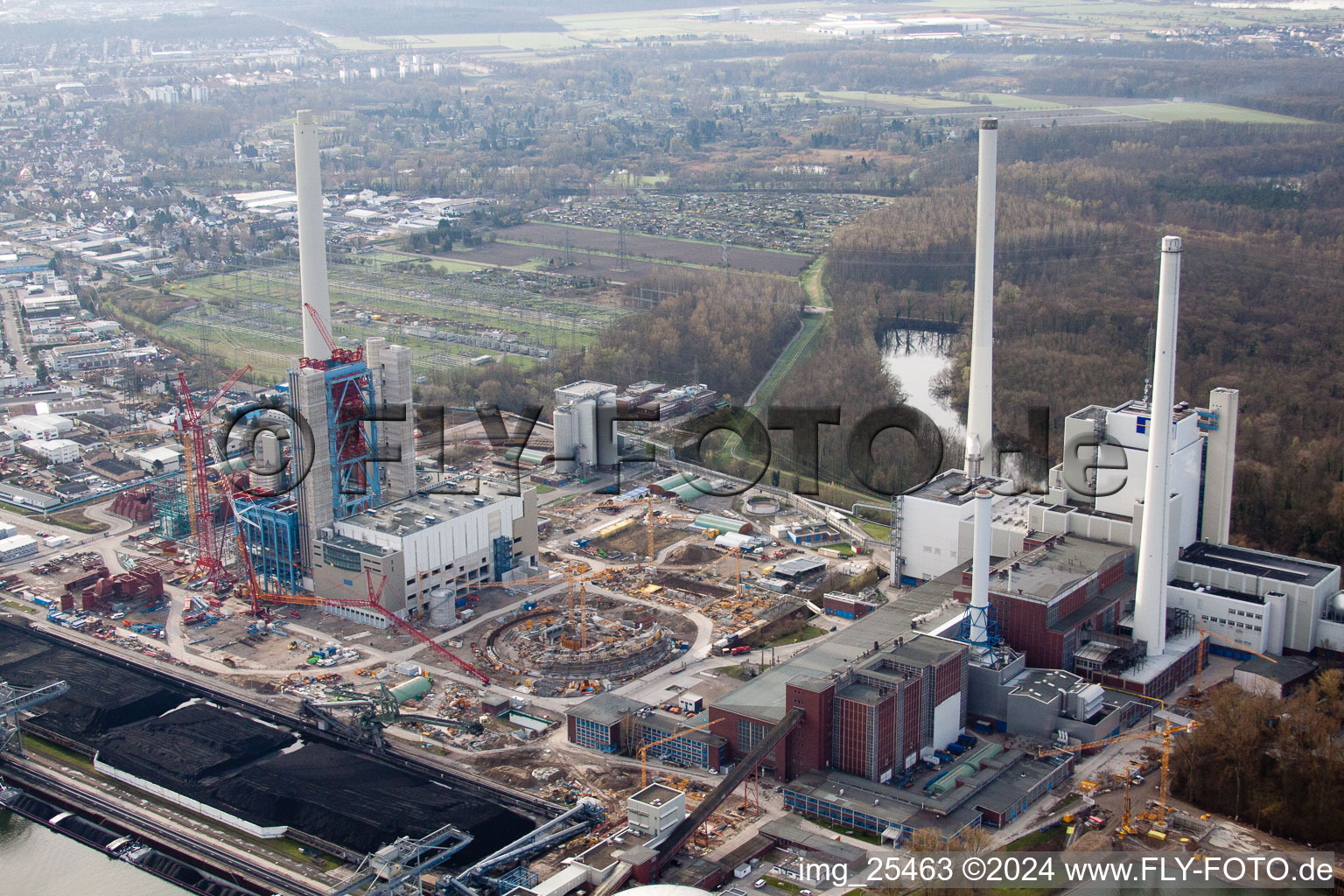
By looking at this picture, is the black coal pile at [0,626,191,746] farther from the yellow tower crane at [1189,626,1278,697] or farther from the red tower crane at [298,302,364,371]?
the yellow tower crane at [1189,626,1278,697]

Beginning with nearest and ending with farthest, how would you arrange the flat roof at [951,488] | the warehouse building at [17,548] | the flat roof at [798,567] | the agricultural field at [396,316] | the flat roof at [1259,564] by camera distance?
the flat roof at [1259,564], the flat roof at [951,488], the flat roof at [798,567], the warehouse building at [17,548], the agricultural field at [396,316]

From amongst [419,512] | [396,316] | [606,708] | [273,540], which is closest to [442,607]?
[419,512]

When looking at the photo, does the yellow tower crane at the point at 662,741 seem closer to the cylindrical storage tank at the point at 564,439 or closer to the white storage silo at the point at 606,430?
the cylindrical storage tank at the point at 564,439

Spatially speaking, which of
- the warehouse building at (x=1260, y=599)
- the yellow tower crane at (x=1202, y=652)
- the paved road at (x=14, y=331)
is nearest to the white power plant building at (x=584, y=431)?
the warehouse building at (x=1260, y=599)

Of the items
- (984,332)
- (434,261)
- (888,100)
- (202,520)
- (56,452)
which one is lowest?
(56,452)

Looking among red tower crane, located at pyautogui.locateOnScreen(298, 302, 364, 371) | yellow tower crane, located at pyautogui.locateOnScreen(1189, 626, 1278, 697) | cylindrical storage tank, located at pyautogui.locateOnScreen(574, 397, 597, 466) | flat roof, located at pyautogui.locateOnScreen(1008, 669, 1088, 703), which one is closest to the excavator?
red tower crane, located at pyautogui.locateOnScreen(298, 302, 364, 371)

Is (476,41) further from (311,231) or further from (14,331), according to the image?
(311,231)
